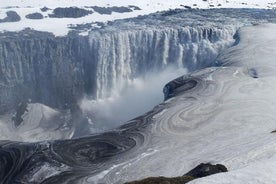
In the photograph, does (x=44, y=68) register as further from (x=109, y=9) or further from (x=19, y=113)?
(x=109, y=9)

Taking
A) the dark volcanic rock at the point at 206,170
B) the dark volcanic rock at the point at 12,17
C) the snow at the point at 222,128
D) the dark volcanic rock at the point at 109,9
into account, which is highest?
the dark volcanic rock at the point at 109,9

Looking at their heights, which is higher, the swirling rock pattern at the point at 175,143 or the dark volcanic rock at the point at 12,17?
the dark volcanic rock at the point at 12,17

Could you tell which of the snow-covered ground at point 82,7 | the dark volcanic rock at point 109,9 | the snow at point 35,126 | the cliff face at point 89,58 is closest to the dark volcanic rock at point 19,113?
the snow at point 35,126

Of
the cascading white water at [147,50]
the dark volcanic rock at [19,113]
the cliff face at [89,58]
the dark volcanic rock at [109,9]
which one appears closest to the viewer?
the dark volcanic rock at [19,113]

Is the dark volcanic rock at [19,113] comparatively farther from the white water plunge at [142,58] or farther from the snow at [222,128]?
the snow at [222,128]

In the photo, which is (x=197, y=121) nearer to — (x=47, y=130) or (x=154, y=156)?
(x=154, y=156)

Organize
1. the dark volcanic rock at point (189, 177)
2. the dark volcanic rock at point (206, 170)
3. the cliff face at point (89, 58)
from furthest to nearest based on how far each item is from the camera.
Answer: the cliff face at point (89, 58)
the dark volcanic rock at point (206, 170)
the dark volcanic rock at point (189, 177)

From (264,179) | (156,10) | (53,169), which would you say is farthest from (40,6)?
(264,179)

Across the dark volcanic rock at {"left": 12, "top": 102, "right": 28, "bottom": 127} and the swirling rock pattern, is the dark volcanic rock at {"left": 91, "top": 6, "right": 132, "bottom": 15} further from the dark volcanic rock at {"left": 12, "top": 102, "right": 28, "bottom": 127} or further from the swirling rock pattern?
the swirling rock pattern

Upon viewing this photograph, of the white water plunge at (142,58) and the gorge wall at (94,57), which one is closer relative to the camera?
the white water plunge at (142,58)
